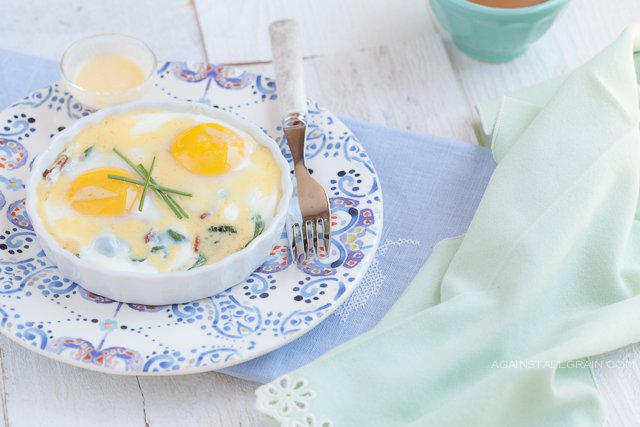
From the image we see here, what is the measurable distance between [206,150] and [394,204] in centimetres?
62

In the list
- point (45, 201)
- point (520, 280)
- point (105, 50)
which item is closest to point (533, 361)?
point (520, 280)

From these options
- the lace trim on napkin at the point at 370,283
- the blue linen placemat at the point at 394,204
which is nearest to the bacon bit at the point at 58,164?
the blue linen placemat at the point at 394,204

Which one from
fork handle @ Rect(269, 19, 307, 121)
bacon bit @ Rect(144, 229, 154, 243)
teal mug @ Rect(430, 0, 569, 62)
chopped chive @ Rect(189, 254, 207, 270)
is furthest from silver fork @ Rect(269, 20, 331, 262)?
teal mug @ Rect(430, 0, 569, 62)

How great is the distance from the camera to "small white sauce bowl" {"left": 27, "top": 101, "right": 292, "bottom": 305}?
90.4 inches

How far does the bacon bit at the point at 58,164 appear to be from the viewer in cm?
251

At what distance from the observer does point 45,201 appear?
2.45 metres

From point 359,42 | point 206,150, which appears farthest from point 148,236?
point 359,42

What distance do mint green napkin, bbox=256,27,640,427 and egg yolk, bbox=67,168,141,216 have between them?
0.65 meters

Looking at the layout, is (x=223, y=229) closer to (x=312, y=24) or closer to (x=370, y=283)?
(x=370, y=283)

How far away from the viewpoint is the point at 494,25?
314 centimetres

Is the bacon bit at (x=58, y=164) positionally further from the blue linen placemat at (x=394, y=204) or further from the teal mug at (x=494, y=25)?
the teal mug at (x=494, y=25)

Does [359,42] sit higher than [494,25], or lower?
lower

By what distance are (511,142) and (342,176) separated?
0.54m

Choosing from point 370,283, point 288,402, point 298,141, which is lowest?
point 370,283
